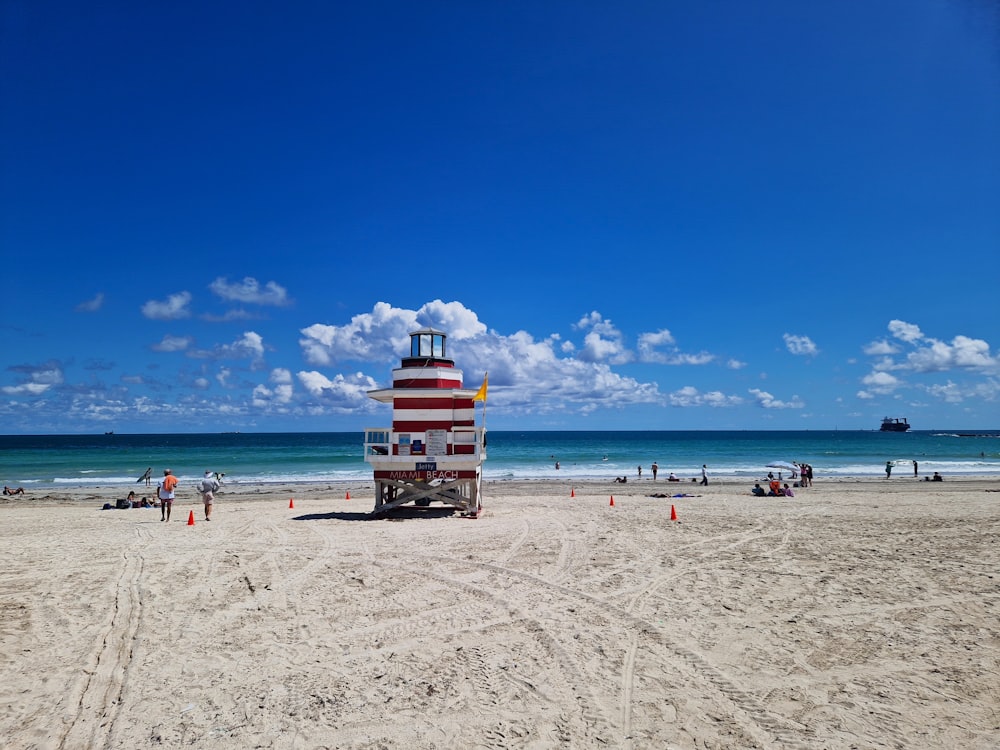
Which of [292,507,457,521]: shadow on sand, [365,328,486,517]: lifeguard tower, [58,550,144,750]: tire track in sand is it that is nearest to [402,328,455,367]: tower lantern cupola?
[365,328,486,517]: lifeguard tower

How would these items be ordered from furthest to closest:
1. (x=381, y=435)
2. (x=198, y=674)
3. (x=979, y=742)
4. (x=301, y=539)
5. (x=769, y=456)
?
(x=769, y=456) < (x=381, y=435) < (x=301, y=539) < (x=198, y=674) < (x=979, y=742)

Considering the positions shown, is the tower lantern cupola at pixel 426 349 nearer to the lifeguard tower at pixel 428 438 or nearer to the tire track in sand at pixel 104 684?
the lifeguard tower at pixel 428 438

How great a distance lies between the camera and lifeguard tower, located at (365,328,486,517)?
18.1 meters

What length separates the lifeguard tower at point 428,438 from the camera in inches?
713

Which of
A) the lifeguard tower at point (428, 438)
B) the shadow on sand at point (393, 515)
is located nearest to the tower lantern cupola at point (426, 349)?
the lifeguard tower at point (428, 438)

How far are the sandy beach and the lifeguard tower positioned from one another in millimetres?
4229

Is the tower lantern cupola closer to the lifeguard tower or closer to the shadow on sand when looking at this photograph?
the lifeguard tower

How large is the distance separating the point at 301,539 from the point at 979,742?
510 inches

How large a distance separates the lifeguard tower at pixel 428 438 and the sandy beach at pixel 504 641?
13.9 feet

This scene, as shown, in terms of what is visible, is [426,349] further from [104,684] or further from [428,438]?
[104,684]

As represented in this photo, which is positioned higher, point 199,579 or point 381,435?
point 381,435

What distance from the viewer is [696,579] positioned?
1014 centimetres

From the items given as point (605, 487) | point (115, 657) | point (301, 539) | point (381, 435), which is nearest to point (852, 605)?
point (115, 657)

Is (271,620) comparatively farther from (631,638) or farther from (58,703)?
(631,638)
